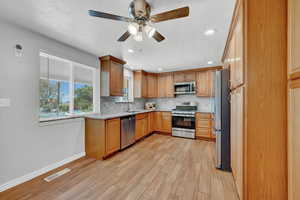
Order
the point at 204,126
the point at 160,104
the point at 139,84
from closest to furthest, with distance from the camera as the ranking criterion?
the point at 204,126 → the point at 139,84 → the point at 160,104

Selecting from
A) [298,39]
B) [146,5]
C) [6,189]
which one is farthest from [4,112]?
[298,39]

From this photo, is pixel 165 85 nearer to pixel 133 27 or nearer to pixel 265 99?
pixel 133 27

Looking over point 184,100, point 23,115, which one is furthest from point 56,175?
point 184,100

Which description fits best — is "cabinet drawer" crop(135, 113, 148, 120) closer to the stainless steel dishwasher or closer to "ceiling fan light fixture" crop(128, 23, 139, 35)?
the stainless steel dishwasher

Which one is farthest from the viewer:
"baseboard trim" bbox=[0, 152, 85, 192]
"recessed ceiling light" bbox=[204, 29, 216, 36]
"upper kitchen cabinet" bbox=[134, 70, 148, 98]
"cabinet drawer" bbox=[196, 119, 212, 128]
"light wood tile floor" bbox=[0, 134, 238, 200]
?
"upper kitchen cabinet" bbox=[134, 70, 148, 98]

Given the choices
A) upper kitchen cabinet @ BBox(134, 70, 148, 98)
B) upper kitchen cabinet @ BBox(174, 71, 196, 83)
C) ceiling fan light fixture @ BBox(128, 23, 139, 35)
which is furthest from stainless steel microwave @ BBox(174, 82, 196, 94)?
ceiling fan light fixture @ BBox(128, 23, 139, 35)

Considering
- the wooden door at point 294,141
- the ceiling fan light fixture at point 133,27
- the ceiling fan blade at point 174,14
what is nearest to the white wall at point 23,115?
the ceiling fan light fixture at point 133,27

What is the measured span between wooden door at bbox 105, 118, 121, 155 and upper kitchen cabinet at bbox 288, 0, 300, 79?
2.83 meters

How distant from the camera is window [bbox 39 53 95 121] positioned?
2.34 meters

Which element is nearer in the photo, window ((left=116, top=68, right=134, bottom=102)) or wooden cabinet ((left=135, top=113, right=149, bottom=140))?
wooden cabinet ((left=135, top=113, right=149, bottom=140))

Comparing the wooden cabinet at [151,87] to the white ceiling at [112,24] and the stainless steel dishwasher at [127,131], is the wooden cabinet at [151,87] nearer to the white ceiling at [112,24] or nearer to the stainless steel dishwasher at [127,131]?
the stainless steel dishwasher at [127,131]

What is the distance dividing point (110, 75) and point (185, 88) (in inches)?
105

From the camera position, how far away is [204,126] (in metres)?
4.01

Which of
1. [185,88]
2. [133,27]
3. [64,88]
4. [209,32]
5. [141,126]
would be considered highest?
[209,32]
